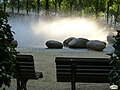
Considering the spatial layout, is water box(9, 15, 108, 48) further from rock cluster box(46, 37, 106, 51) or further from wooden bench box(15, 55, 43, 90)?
wooden bench box(15, 55, 43, 90)

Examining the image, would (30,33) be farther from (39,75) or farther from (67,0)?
(39,75)

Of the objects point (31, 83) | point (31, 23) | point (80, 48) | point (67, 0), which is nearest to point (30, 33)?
point (31, 23)

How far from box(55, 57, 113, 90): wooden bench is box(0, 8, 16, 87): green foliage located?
7.43 feet

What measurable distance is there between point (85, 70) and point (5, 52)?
8.89ft

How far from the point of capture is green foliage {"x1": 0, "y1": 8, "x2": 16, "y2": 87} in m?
4.69

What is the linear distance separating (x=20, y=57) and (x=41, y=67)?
18.0 feet

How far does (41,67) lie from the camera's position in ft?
41.3

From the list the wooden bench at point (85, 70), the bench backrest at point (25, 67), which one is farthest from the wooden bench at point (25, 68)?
the wooden bench at point (85, 70)

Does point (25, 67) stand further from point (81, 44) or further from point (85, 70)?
point (81, 44)

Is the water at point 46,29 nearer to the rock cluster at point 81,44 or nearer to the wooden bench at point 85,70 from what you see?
the rock cluster at point 81,44

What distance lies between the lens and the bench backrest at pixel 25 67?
23.4ft

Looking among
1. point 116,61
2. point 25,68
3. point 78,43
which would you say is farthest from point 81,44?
point 116,61

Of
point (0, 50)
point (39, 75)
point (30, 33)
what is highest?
point (0, 50)

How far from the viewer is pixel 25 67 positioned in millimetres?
7227
